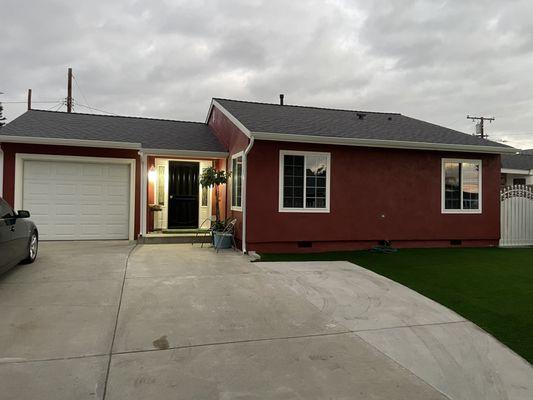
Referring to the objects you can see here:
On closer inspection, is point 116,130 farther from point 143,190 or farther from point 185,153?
point 185,153

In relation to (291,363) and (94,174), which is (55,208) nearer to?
(94,174)

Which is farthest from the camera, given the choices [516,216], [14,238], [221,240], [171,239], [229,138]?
[516,216]

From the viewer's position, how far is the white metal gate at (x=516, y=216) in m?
11.5

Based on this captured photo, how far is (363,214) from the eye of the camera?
10141 millimetres

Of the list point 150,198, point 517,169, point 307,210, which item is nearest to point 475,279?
point 307,210

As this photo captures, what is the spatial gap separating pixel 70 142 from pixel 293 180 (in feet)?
19.5

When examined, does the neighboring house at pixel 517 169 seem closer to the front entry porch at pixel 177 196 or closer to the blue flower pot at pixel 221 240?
the front entry porch at pixel 177 196

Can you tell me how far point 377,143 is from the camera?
32.3 ft

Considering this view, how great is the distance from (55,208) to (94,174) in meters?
1.36

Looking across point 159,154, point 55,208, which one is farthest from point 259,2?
point 55,208

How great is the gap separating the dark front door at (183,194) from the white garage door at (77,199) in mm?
1311

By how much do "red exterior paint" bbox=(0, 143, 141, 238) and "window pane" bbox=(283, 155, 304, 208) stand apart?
4.32 m

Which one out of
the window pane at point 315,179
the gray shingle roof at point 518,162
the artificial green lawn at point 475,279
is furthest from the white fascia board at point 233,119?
the gray shingle roof at point 518,162

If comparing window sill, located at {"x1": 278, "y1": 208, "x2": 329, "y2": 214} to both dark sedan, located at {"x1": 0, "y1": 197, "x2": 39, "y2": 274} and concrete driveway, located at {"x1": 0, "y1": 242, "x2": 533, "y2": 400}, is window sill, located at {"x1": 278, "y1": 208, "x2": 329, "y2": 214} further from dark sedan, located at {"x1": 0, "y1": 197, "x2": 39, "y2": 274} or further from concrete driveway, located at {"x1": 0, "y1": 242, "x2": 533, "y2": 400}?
dark sedan, located at {"x1": 0, "y1": 197, "x2": 39, "y2": 274}
